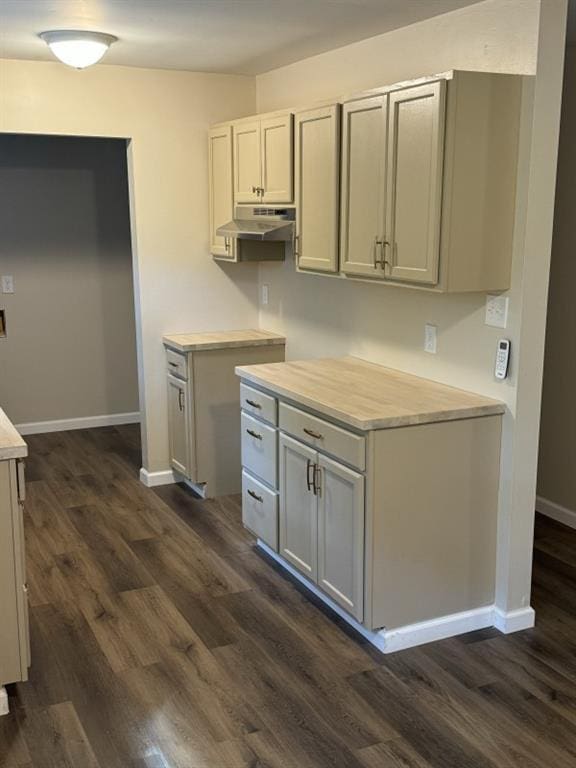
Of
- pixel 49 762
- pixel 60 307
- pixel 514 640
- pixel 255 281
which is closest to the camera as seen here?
pixel 49 762

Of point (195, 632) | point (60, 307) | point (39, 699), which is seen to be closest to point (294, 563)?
point (195, 632)

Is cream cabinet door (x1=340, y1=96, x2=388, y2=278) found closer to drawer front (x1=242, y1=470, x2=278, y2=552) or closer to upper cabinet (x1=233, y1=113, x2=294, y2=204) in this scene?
upper cabinet (x1=233, y1=113, x2=294, y2=204)

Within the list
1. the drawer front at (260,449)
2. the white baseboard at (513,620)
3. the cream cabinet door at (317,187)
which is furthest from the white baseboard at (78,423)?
the white baseboard at (513,620)

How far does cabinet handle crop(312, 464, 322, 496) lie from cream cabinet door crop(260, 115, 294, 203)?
1.44 meters

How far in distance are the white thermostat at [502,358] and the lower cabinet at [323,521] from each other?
0.67 metres

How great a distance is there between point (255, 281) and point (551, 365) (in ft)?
6.20

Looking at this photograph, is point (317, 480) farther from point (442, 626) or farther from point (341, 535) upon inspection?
point (442, 626)

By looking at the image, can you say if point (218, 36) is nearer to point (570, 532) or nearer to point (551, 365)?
point (551, 365)

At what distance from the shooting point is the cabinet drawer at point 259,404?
3.66 meters

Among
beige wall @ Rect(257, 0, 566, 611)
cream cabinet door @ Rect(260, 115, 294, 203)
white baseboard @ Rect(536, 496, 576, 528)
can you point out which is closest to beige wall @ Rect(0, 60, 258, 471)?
cream cabinet door @ Rect(260, 115, 294, 203)

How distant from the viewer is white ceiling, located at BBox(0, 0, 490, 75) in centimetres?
315

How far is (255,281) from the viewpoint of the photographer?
204 inches

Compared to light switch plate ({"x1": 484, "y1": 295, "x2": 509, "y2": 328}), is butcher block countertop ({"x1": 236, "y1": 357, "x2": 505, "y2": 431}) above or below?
below

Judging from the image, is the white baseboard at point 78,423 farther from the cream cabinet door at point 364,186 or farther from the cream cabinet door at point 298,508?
the cream cabinet door at point 364,186
